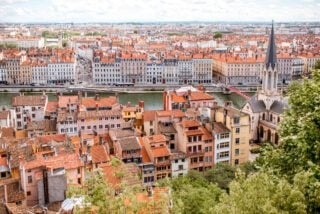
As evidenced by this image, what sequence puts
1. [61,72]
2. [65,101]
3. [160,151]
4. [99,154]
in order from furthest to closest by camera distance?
[61,72] < [65,101] < [160,151] < [99,154]

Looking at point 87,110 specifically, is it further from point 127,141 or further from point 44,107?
point 127,141

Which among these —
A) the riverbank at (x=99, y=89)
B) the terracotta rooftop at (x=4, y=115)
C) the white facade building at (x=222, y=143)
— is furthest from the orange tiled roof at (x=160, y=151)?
the riverbank at (x=99, y=89)

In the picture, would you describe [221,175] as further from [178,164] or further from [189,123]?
[189,123]

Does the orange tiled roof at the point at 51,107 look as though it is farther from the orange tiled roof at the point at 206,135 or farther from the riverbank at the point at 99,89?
the riverbank at the point at 99,89

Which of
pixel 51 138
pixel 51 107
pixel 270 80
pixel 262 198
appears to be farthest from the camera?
pixel 270 80

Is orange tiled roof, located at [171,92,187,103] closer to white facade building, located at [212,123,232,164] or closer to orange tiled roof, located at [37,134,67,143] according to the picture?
white facade building, located at [212,123,232,164]

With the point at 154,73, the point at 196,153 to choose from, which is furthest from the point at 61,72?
the point at 196,153

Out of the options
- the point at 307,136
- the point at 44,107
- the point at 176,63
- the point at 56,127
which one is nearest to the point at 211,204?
the point at 307,136
